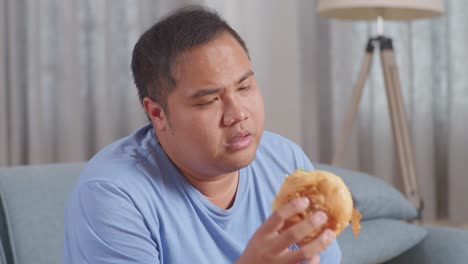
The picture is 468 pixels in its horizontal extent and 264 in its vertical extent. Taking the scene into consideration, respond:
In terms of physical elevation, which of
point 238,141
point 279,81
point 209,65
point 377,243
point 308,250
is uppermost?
point 209,65

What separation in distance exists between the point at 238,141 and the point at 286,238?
19 centimetres

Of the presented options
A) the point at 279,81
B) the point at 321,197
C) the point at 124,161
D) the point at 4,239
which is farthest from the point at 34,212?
the point at 279,81

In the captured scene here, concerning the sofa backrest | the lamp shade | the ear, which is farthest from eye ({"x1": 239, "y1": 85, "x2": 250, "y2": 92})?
the lamp shade

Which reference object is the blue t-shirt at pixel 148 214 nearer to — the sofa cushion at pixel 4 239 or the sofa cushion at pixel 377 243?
the sofa cushion at pixel 4 239

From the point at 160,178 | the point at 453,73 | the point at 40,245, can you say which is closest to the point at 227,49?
the point at 160,178

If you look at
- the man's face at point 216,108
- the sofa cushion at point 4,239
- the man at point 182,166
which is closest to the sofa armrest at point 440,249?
the man at point 182,166

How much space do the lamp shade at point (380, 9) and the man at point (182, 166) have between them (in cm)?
155

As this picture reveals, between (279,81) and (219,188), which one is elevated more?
(219,188)

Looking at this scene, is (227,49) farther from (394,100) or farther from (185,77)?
(394,100)

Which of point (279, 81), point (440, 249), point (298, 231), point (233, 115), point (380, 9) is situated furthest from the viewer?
point (279, 81)

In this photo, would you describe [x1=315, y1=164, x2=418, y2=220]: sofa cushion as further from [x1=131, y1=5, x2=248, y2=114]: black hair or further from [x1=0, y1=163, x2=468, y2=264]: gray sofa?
[x1=131, y1=5, x2=248, y2=114]: black hair

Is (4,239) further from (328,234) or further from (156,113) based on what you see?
(328,234)

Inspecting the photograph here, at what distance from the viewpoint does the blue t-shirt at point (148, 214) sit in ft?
3.80

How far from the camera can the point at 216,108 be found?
45.5 inches
